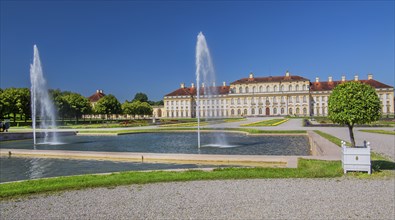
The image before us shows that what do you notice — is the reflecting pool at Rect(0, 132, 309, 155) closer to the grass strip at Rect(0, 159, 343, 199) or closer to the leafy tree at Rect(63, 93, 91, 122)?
the grass strip at Rect(0, 159, 343, 199)

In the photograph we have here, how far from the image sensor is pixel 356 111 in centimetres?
752

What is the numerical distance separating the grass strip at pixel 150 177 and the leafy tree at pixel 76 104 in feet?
155

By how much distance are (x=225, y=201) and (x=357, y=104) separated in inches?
163

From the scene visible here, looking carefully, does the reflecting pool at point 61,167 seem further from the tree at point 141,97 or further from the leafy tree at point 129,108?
the tree at point 141,97

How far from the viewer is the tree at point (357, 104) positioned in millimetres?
7539

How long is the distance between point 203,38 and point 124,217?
14.5m

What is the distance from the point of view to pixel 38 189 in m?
6.47

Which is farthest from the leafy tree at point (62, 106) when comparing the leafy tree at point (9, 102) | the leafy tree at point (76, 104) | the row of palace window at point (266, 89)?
the row of palace window at point (266, 89)

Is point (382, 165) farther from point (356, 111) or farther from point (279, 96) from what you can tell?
point (279, 96)

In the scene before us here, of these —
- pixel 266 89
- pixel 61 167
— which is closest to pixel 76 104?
pixel 61 167

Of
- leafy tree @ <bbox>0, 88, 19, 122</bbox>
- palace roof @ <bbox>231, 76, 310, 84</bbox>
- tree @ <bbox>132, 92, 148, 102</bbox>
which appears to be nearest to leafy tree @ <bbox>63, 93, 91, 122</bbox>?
leafy tree @ <bbox>0, 88, 19, 122</bbox>

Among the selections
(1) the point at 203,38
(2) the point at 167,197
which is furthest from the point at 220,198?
(1) the point at 203,38

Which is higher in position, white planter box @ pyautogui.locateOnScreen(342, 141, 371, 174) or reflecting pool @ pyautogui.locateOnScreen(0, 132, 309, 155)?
white planter box @ pyautogui.locateOnScreen(342, 141, 371, 174)

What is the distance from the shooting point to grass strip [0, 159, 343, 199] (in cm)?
663
